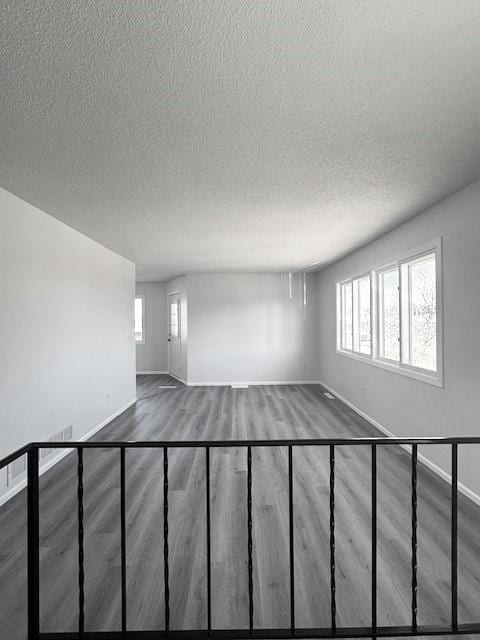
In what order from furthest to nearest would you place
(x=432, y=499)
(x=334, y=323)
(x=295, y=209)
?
(x=334, y=323) → (x=295, y=209) → (x=432, y=499)

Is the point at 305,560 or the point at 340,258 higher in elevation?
the point at 340,258

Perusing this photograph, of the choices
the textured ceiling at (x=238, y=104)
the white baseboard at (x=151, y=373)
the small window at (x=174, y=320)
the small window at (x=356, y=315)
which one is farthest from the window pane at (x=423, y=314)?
the white baseboard at (x=151, y=373)

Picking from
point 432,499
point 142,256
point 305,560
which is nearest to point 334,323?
point 142,256

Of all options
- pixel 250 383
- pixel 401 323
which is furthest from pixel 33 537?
pixel 250 383

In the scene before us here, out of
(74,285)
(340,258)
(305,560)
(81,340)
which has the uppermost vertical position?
(340,258)

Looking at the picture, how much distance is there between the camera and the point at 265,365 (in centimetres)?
858

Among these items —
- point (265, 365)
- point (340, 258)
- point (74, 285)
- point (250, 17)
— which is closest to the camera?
point (250, 17)

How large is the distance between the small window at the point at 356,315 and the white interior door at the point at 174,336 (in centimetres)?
396

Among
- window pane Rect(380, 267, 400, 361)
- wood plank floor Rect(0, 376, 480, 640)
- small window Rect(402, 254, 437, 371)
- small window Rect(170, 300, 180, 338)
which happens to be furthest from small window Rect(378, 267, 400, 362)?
small window Rect(170, 300, 180, 338)

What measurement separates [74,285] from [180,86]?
3.08m

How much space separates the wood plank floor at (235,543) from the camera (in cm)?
187

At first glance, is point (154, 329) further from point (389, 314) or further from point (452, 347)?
point (452, 347)

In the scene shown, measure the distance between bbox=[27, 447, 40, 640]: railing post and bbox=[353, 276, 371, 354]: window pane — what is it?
4874 millimetres

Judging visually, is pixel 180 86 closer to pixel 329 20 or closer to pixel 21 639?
pixel 329 20
